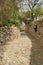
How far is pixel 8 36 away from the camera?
7.92 m

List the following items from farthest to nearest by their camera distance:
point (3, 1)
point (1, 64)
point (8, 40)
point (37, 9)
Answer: point (37, 9), point (8, 40), point (3, 1), point (1, 64)

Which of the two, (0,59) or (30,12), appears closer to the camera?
(0,59)

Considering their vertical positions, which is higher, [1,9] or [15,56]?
[1,9]

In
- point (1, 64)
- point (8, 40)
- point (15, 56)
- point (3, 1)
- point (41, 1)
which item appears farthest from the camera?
point (41, 1)

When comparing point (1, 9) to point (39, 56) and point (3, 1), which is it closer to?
point (3, 1)

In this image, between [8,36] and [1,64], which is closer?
[1,64]

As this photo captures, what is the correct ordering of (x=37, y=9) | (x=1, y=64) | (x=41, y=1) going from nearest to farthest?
(x=1, y=64)
(x=37, y=9)
(x=41, y=1)

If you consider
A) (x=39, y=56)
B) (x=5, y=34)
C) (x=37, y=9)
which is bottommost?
(x=39, y=56)

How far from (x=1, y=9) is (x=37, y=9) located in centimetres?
1440

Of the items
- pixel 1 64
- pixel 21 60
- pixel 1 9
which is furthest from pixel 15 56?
pixel 1 9

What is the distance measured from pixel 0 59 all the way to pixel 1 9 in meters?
2.92

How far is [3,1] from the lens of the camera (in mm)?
6508

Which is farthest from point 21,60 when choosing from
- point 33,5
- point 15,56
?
point 33,5

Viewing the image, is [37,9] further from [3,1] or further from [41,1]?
[3,1]
